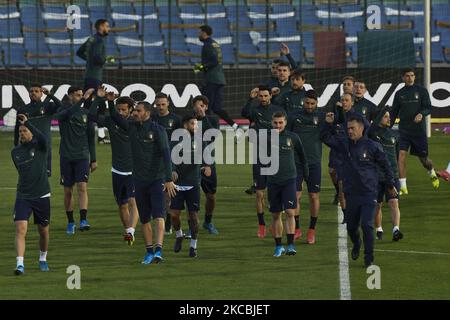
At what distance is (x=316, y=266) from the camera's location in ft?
57.7

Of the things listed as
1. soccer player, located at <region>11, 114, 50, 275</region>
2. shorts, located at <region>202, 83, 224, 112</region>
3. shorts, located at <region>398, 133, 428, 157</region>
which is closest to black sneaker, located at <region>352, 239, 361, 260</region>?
soccer player, located at <region>11, 114, 50, 275</region>

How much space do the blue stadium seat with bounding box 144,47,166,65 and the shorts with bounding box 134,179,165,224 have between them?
1982 centimetres

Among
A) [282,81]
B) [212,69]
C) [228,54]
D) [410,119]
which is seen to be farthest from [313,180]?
[228,54]

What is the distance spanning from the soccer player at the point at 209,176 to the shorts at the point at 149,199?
179 centimetres

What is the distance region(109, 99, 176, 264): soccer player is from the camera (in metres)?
17.7

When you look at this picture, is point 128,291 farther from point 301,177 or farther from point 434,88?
point 434,88

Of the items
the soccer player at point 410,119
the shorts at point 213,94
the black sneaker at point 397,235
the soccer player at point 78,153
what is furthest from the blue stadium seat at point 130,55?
the black sneaker at point 397,235

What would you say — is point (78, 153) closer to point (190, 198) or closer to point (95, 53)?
point (190, 198)

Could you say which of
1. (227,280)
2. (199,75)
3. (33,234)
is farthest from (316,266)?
(199,75)

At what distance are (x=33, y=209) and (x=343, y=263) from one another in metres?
4.10

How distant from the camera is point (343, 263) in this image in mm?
17750

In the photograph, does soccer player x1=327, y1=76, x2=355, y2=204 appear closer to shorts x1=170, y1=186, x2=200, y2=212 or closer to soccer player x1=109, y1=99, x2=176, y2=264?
shorts x1=170, y1=186, x2=200, y2=212

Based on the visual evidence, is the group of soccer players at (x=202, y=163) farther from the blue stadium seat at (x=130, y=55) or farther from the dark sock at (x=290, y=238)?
the blue stadium seat at (x=130, y=55)

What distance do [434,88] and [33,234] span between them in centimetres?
1717
